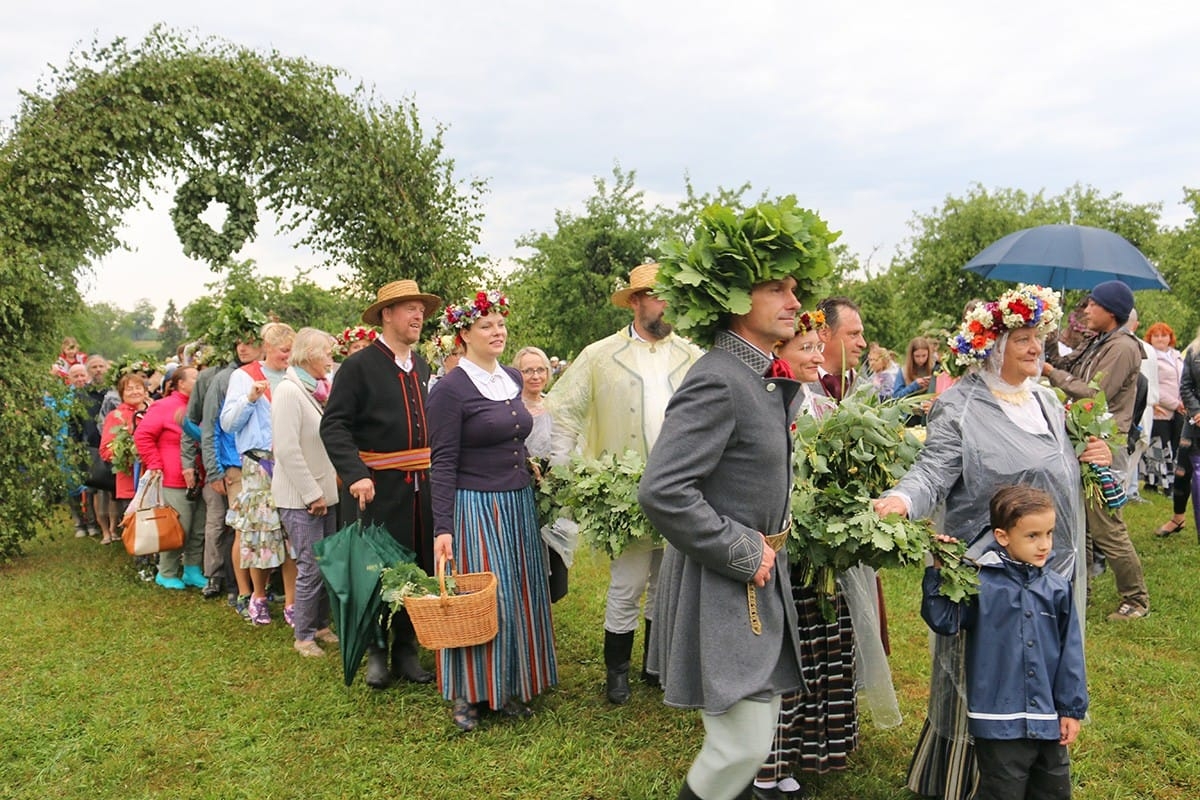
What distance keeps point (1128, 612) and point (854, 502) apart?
3.88 meters

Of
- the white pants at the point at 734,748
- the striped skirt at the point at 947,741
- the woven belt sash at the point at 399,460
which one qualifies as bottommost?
the striped skirt at the point at 947,741

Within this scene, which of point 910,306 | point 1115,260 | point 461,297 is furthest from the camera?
point 910,306

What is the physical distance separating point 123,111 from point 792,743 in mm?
8484

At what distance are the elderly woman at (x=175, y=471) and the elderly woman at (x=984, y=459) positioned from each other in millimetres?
5996

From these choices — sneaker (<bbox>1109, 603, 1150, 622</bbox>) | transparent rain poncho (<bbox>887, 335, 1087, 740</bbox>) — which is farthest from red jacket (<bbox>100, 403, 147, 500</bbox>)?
sneaker (<bbox>1109, 603, 1150, 622</bbox>)

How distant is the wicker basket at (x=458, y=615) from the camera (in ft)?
12.6

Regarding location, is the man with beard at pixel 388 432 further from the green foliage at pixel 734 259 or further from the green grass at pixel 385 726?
the green foliage at pixel 734 259

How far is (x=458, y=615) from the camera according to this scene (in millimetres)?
3857

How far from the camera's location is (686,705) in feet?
8.39

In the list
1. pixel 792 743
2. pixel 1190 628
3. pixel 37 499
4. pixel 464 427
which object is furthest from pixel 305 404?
pixel 1190 628

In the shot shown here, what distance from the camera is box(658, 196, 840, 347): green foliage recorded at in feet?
8.27

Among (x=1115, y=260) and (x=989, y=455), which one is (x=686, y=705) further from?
(x=1115, y=260)

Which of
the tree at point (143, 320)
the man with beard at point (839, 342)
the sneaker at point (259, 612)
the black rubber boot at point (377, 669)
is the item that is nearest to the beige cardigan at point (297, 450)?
the black rubber boot at point (377, 669)

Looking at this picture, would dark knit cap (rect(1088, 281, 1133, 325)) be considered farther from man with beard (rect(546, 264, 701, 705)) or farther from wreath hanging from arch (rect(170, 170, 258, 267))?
wreath hanging from arch (rect(170, 170, 258, 267))
